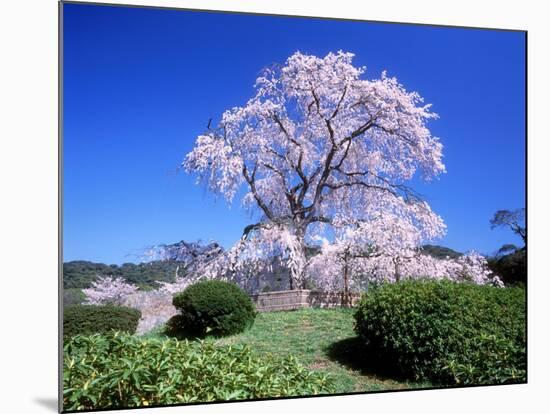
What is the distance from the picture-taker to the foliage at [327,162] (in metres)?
6.68

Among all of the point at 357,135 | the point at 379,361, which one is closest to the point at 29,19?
the point at 357,135

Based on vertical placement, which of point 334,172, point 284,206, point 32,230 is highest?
point 334,172

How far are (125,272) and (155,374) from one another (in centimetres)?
94

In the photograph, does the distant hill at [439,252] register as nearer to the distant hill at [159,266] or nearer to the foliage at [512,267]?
the foliage at [512,267]

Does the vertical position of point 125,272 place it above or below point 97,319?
above

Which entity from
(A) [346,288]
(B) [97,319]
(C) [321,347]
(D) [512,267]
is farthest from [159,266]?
(D) [512,267]

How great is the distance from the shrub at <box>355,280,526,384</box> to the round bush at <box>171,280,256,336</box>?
38.6 inches

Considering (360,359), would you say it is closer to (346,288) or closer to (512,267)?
(346,288)

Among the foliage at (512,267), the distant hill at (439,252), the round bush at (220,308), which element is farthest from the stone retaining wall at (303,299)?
the foliage at (512,267)

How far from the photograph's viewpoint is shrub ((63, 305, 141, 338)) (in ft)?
19.4

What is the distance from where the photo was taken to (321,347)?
6555 mm

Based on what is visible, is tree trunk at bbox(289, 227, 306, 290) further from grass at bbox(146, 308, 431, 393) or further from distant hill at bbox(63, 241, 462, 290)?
distant hill at bbox(63, 241, 462, 290)

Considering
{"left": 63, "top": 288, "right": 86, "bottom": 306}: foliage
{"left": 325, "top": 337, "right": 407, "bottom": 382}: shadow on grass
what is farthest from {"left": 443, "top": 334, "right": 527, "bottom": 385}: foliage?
{"left": 63, "top": 288, "right": 86, "bottom": 306}: foliage

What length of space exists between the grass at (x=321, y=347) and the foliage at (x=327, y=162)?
0.40 meters
